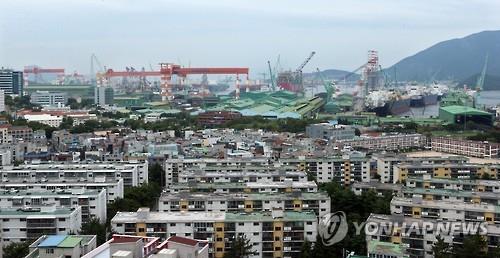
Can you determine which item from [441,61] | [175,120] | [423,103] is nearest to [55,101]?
[175,120]

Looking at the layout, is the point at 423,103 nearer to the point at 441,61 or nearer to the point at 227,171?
the point at 227,171

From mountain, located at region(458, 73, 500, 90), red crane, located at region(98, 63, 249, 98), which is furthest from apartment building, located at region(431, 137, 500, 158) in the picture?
mountain, located at region(458, 73, 500, 90)

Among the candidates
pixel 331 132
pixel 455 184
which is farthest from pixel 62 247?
pixel 331 132

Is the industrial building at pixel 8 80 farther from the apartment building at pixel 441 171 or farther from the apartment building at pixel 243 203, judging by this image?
the apartment building at pixel 243 203

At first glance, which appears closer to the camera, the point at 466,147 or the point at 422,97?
the point at 466,147

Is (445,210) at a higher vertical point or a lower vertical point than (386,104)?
lower

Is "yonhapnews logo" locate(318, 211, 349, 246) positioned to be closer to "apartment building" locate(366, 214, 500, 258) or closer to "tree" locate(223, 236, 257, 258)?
"apartment building" locate(366, 214, 500, 258)

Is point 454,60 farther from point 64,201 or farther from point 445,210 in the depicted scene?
point 64,201
